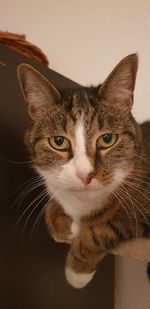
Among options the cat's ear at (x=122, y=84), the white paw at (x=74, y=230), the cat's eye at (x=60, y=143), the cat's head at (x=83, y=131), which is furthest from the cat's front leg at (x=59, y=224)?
the cat's ear at (x=122, y=84)

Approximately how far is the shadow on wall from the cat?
0.17 feet

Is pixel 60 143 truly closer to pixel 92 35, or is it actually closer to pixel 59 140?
pixel 59 140

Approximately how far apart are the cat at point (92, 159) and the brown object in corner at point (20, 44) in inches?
5.4

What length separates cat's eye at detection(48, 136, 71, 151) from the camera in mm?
783

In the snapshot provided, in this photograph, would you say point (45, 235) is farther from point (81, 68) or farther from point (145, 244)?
point (81, 68)

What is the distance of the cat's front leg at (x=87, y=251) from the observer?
0.76 metres

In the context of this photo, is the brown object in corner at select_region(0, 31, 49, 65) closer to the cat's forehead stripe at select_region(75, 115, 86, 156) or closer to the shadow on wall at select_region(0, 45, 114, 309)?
the shadow on wall at select_region(0, 45, 114, 309)

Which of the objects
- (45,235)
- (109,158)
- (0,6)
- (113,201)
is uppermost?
(0,6)

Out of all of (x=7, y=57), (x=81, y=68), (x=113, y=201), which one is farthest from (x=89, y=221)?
(x=81, y=68)

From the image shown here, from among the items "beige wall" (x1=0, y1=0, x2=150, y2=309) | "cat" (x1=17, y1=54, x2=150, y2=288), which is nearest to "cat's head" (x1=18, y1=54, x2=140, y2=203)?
"cat" (x1=17, y1=54, x2=150, y2=288)

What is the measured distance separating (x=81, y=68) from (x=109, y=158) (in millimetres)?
716

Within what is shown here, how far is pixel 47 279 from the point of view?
95cm

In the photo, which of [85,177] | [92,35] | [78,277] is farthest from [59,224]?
[92,35]

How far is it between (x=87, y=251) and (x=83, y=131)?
0.27 m
